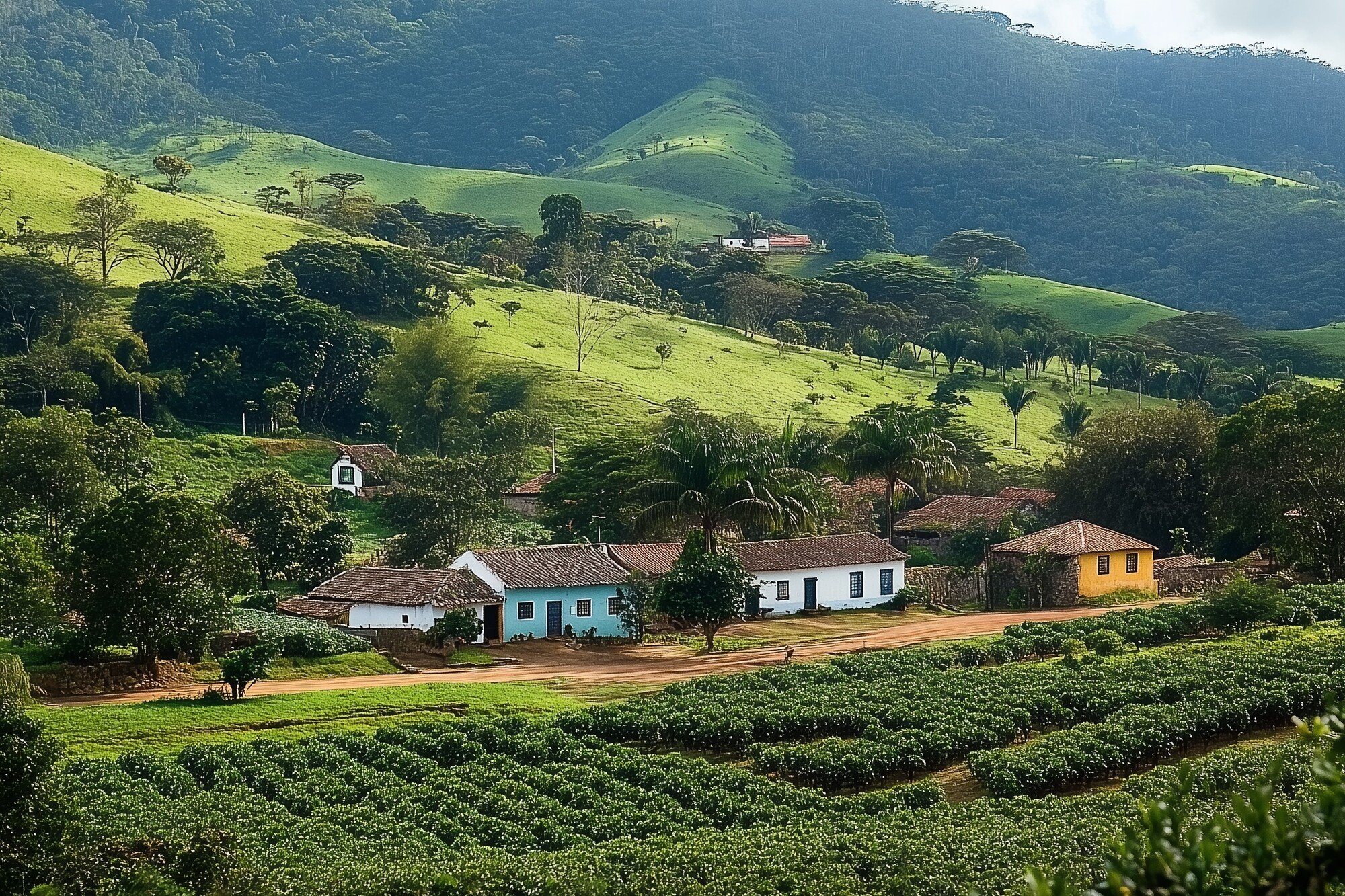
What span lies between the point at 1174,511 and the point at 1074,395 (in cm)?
4218

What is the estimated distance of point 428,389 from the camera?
75.4m

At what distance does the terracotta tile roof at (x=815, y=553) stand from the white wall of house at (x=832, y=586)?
0.19 m

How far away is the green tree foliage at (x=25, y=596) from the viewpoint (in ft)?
117

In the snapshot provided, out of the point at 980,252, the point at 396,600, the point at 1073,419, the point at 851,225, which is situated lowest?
the point at 396,600

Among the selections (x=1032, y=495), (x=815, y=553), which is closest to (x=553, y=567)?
(x=815, y=553)

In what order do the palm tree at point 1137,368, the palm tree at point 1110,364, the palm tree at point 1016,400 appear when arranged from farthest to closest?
the palm tree at point 1110,364
the palm tree at point 1137,368
the palm tree at point 1016,400

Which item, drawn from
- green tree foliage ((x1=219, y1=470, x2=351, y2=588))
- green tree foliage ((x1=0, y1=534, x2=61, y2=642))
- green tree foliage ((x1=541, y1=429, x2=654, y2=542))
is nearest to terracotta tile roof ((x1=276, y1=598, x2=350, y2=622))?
green tree foliage ((x1=219, y1=470, x2=351, y2=588))

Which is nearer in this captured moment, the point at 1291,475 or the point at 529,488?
the point at 1291,475

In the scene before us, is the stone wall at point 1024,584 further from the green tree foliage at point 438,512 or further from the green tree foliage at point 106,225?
the green tree foliage at point 106,225

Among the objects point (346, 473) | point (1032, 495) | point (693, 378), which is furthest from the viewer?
point (693, 378)

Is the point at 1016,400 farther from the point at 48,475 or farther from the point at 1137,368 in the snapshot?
the point at 48,475

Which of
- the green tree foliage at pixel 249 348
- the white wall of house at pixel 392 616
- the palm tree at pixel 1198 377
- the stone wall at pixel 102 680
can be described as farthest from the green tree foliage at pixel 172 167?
the stone wall at pixel 102 680

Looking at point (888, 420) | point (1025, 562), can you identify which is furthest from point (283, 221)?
point (1025, 562)

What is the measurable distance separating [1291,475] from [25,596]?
3797cm
